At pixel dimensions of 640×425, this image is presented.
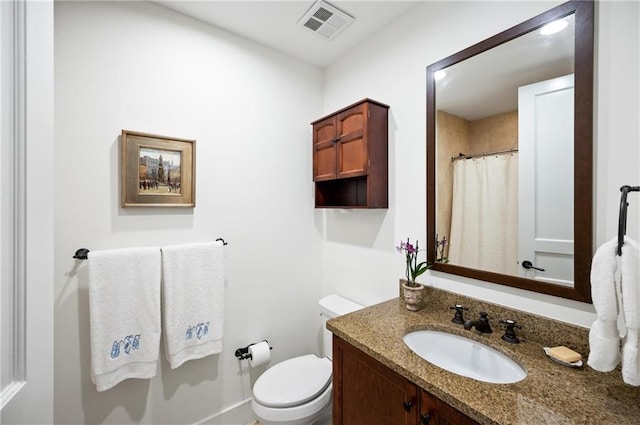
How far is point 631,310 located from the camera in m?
0.69

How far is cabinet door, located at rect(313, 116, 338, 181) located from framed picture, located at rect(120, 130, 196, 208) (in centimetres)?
82

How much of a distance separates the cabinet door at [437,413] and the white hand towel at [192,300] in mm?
1205

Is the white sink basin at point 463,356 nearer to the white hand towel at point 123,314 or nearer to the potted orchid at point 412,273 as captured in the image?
the potted orchid at point 412,273

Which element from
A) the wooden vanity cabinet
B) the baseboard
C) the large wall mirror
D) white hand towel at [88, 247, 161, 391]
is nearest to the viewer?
the wooden vanity cabinet

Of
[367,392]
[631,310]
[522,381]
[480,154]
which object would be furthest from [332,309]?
[631,310]

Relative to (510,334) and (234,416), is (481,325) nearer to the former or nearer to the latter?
(510,334)

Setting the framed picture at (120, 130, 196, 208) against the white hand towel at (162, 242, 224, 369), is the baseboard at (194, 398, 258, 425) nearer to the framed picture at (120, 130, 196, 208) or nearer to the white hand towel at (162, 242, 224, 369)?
the white hand towel at (162, 242, 224, 369)

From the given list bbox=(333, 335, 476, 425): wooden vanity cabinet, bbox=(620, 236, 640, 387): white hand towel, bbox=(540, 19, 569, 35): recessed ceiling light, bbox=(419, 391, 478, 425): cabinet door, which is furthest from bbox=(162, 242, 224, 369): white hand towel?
bbox=(540, 19, 569, 35): recessed ceiling light

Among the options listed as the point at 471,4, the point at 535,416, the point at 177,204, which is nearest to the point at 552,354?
the point at 535,416

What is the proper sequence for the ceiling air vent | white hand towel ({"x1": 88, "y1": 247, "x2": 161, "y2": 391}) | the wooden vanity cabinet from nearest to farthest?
the wooden vanity cabinet < white hand towel ({"x1": 88, "y1": 247, "x2": 161, "y2": 391}) < the ceiling air vent

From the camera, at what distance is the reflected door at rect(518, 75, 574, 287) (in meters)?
0.99

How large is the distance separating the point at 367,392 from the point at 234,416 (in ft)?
3.96

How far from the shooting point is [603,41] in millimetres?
926

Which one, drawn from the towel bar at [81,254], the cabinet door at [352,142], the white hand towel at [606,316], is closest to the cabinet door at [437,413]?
the white hand towel at [606,316]
